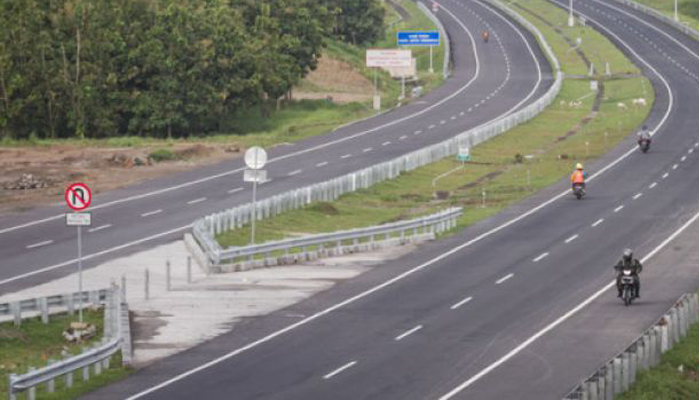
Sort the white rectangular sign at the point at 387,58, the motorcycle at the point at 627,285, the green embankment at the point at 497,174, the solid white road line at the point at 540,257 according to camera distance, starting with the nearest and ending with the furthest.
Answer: the motorcycle at the point at 627,285
the solid white road line at the point at 540,257
the green embankment at the point at 497,174
the white rectangular sign at the point at 387,58

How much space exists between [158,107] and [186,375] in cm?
6331

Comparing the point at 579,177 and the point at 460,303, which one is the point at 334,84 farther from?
the point at 460,303

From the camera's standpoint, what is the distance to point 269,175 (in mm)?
78500

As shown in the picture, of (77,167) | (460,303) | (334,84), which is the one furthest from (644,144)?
(334,84)

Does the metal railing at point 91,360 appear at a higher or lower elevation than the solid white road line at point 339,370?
higher

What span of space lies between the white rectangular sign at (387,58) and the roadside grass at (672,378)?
90.7 metres

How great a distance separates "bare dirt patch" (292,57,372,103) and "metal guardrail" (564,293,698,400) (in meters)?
84.4

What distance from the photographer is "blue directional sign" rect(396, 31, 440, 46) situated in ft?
456

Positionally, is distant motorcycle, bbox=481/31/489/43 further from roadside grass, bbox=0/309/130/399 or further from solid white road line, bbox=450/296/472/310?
roadside grass, bbox=0/309/130/399

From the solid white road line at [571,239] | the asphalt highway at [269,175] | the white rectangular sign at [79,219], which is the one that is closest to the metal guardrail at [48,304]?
the white rectangular sign at [79,219]

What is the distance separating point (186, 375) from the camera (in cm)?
3316

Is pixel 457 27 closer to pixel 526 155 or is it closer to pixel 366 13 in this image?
pixel 366 13

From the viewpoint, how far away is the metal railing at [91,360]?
97.0ft

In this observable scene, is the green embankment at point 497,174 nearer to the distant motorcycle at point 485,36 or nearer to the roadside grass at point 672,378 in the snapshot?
the roadside grass at point 672,378
